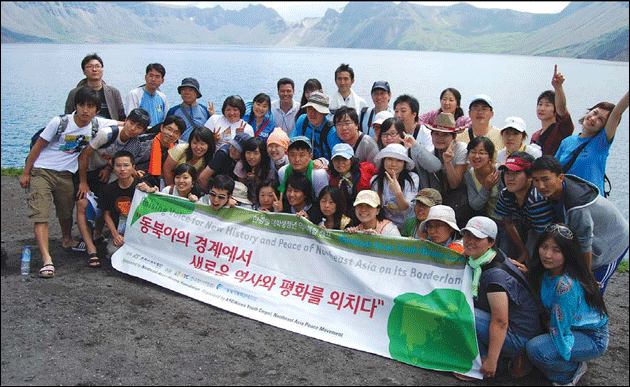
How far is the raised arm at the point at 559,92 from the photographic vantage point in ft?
20.1

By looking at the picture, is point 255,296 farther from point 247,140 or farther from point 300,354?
point 247,140

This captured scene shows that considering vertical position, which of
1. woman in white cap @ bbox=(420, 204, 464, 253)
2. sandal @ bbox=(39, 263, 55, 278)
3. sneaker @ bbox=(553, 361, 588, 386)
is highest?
woman in white cap @ bbox=(420, 204, 464, 253)

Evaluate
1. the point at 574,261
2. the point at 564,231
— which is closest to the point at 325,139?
the point at 564,231

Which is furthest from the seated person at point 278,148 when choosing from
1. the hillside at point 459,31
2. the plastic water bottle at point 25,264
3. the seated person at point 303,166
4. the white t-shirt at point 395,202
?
the hillside at point 459,31

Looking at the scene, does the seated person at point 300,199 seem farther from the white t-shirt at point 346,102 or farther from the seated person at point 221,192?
the white t-shirt at point 346,102

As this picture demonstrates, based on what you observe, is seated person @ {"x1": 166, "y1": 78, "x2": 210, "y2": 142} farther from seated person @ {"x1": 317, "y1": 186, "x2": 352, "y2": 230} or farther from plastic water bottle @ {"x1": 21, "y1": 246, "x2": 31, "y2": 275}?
seated person @ {"x1": 317, "y1": 186, "x2": 352, "y2": 230}

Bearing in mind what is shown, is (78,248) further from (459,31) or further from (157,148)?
(459,31)

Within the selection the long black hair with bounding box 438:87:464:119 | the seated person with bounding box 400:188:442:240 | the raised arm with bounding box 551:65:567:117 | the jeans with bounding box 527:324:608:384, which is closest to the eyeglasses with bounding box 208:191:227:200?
the seated person with bounding box 400:188:442:240

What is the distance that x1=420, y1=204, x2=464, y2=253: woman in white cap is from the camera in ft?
15.9

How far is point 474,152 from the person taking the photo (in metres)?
5.42

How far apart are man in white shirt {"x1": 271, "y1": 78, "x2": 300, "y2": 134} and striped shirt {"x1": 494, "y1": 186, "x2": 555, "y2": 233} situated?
404cm

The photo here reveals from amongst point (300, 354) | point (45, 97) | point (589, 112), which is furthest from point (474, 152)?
point (45, 97)

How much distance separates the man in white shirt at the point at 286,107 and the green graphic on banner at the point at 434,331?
13.8ft

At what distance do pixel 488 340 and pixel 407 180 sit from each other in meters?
2.02
